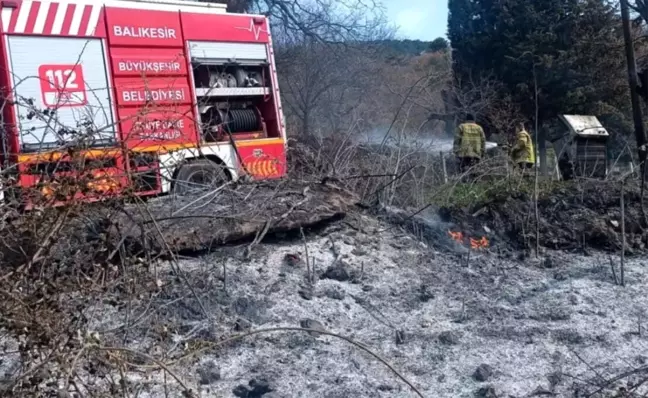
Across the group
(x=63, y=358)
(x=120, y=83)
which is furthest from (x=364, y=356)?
(x=120, y=83)

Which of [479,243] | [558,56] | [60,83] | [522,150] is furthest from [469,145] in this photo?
[558,56]

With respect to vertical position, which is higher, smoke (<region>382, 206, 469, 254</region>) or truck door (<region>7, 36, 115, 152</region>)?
truck door (<region>7, 36, 115, 152</region>)

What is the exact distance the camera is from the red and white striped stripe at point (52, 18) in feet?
26.7

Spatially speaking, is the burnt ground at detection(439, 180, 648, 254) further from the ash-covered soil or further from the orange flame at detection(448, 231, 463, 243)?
the ash-covered soil

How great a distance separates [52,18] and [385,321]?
4.88 m

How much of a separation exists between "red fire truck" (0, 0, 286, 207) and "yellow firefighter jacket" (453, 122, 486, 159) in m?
2.65

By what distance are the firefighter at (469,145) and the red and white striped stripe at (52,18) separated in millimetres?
5099

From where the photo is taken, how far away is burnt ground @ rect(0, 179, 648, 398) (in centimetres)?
425

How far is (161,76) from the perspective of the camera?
30.2 ft

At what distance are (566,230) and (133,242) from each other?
14.6 ft

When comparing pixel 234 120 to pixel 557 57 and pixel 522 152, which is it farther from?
pixel 557 57

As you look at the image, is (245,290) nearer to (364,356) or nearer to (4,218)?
(364,356)

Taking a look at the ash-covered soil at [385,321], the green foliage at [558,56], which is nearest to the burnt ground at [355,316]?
the ash-covered soil at [385,321]

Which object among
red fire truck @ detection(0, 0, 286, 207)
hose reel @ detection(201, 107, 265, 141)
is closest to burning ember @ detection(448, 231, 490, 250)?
red fire truck @ detection(0, 0, 286, 207)
